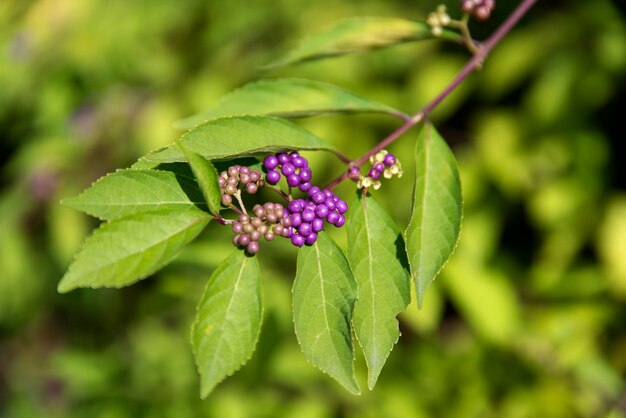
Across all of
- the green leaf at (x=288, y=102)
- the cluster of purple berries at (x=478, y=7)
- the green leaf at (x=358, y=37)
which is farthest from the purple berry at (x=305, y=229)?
the cluster of purple berries at (x=478, y=7)

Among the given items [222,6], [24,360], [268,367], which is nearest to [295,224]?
[268,367]

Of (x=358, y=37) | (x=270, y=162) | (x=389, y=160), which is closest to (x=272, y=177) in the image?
(x=270, y=162)

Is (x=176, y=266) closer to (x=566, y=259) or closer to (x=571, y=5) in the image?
(x=566, y=259)

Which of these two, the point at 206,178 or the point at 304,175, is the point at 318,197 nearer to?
the point at 304,175

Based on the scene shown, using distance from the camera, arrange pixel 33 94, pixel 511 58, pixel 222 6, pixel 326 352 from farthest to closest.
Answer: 1. pixel 33 94
2. pixel 222 6
3. pixel 511 58
4. pixel 326 352

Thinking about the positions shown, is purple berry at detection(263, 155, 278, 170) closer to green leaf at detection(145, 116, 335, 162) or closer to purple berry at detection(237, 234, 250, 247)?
green leaf at detection(145, 116, 335, 162)
